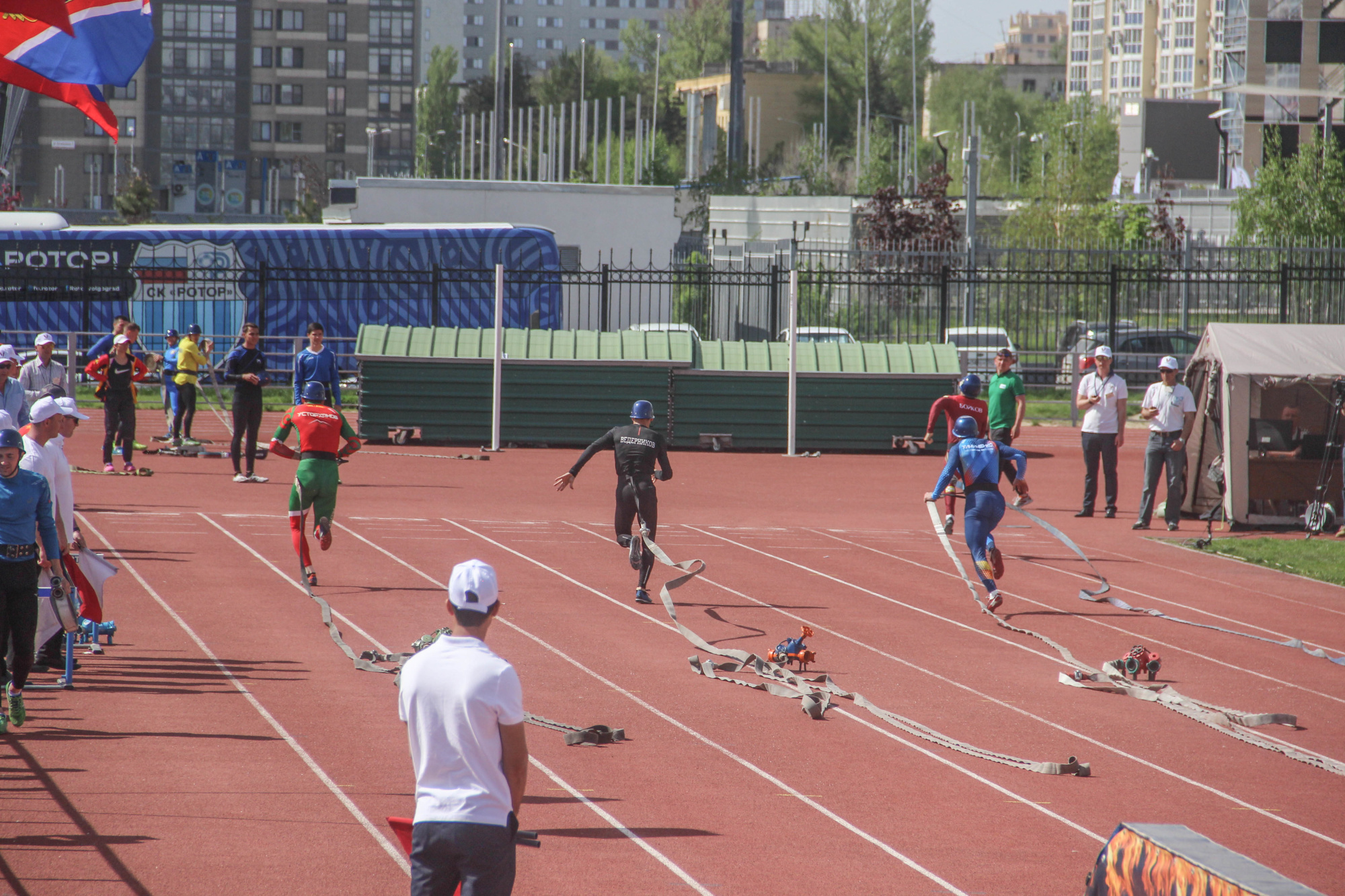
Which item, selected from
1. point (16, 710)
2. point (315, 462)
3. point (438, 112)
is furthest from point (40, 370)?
point (438, 112)

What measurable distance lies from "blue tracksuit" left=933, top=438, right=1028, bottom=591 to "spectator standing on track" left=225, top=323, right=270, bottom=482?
32.1ft

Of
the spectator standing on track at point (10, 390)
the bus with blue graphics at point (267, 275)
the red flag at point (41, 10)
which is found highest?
the red flag at point (41, 10)

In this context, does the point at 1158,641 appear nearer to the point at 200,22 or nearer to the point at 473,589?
the point at 473,589

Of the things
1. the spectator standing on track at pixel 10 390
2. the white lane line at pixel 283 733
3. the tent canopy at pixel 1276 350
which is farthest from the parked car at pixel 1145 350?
the spectator standing on track at pixel 10 390

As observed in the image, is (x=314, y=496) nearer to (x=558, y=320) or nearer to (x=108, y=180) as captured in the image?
(x=558, y=320)

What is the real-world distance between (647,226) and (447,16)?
12672 cm

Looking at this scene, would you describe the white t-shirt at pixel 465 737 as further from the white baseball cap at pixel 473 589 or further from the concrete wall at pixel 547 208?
the concrete wall at pixel 547 208

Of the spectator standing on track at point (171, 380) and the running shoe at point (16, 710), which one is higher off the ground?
the spectator standing on track at point (171, 380)

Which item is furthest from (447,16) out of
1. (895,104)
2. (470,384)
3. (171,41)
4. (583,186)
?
(470,384)

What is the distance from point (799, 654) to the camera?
33.4ft

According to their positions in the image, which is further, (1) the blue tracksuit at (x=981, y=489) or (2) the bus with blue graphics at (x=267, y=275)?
(2) the bus with blue graphics at (x=267, y=275)

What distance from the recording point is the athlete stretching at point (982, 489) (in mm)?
12453

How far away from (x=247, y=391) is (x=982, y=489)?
10385 mm

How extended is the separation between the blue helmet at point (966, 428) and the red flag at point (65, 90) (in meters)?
7.56
